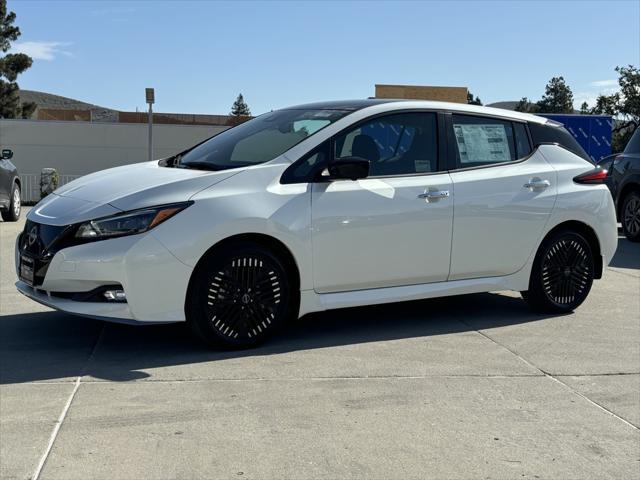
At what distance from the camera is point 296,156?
18.4 feet

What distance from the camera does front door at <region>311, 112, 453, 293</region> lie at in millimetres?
5633

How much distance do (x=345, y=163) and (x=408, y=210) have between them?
2.22 ft

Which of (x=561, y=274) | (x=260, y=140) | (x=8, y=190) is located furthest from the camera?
(x=8, y=190)

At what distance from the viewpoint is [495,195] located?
250 inches

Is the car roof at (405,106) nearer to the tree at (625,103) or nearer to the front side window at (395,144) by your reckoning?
the front side window at (395,144)

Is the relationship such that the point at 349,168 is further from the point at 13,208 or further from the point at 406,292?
the point at 13,208

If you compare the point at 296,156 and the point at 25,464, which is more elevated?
the point at 296,156

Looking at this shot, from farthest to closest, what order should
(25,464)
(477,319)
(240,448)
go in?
(477,319) → (240,448) → (25,464)

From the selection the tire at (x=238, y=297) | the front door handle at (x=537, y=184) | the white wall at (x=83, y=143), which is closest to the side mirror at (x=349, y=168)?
the tire at (x=238, y=297)

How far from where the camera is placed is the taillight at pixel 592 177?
6832 millimetres

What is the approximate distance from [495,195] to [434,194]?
62 centimetres

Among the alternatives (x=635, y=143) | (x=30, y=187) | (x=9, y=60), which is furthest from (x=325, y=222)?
(x=9, y=60)

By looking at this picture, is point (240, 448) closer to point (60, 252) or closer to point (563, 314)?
point (60, 252)

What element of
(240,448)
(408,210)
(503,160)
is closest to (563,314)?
(503,160)
